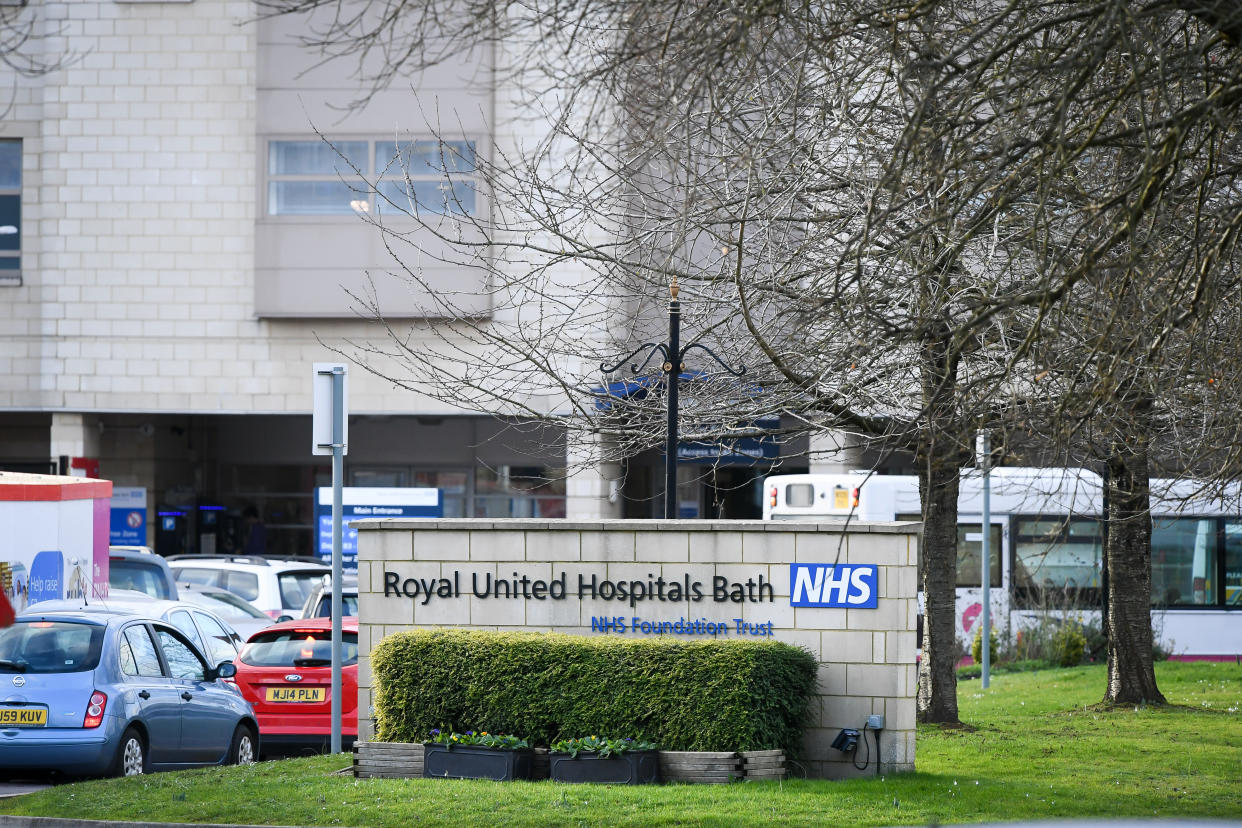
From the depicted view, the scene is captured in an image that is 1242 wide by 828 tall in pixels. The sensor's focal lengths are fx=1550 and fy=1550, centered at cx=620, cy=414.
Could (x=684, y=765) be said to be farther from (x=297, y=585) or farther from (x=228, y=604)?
(x=297, y=585)

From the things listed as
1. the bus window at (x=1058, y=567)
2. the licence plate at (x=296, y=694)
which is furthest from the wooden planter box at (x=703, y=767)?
the bus window at (x=1058, y=567)

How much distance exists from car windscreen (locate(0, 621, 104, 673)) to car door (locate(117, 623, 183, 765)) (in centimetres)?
26

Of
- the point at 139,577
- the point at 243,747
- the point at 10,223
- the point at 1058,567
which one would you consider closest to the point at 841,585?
the point at 243,747

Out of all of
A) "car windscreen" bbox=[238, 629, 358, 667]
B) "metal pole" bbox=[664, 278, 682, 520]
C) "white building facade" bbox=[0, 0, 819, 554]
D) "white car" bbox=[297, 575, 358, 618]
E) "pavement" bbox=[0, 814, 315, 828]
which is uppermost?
"white building facade" bbox=[0, 0, 819, 554]

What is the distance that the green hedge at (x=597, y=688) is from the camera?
10.9 metres

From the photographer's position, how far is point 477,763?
11.1 m

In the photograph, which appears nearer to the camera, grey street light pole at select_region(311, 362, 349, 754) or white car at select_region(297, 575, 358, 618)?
grey street light pole at select_region(311, 362, 349, 754)

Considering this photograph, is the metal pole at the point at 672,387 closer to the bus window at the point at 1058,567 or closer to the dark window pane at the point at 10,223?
the bus window at the point at 1058,567

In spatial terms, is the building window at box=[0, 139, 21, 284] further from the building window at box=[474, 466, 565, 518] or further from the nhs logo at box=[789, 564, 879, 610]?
the nhs logo at box=[789, 564, 879, 610]

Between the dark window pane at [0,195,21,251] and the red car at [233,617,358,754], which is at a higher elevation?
the dark window pane at [0,195,21,251]

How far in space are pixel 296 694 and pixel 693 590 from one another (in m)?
5.25

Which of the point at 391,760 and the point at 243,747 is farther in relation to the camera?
the point at 243,747

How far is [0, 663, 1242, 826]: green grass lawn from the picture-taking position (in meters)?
9.67

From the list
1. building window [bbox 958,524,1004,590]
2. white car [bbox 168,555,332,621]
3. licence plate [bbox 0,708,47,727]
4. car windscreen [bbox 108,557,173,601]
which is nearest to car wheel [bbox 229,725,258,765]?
licence plate [bbox 0,708,47,727]
